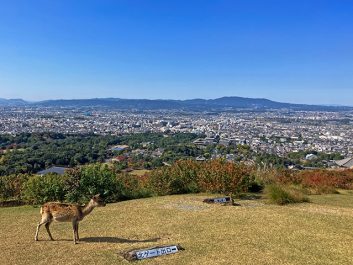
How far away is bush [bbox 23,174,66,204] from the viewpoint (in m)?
13.5

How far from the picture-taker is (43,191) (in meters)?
13.5

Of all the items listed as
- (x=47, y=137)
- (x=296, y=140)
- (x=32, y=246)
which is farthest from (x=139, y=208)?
(x=296, y=140)

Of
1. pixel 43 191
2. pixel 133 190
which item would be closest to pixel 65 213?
pixel 43 191

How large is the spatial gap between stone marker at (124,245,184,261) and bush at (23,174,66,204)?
735 centimetres

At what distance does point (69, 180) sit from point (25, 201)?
185 cm

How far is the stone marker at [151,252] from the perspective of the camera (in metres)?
6.93

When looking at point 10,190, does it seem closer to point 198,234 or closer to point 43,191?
point 43,191

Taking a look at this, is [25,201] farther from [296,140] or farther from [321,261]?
[296,140]

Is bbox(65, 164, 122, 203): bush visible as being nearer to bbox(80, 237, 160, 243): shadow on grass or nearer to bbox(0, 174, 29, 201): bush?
bbox(0, 174, 29, 201): bush

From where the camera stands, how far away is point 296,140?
82.8 meters

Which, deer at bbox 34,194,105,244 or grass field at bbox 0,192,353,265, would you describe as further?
deer at bbox 34,194,105,244

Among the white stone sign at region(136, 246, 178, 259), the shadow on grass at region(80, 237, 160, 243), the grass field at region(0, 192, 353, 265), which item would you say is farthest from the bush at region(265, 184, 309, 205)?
the white stone sign at region(136, 246, 178, 259)

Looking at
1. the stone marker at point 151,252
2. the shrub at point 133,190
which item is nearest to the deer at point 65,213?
the stone marker at point 151,252

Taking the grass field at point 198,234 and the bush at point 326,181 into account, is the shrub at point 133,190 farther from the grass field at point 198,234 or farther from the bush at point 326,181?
the bush at point 326,181
